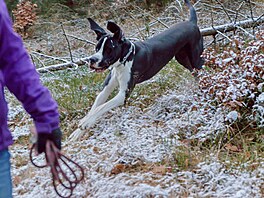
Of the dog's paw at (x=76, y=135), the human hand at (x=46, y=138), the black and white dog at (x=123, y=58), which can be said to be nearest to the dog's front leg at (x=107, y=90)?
the black and white dog at (x=123, y=58)

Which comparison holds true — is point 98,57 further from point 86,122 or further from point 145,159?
point 145,159

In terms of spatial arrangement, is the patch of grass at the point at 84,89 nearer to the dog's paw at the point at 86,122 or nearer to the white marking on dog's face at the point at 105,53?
the dog's paw at the point at 86,122

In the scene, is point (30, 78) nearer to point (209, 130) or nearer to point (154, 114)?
point (209, 130)

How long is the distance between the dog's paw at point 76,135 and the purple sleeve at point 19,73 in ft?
9.22

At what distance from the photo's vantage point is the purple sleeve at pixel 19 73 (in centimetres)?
194

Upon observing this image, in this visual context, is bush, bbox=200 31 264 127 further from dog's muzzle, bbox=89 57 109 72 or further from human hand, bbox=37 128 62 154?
human hand, bbox=37 128 62 154

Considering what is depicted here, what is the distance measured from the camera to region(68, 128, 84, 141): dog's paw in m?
4.78

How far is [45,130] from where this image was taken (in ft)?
6.67

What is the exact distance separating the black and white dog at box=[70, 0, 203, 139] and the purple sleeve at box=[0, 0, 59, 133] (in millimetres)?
2855

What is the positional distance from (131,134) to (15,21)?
6.97m

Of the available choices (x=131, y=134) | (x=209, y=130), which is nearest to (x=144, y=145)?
(x=131, y=134)

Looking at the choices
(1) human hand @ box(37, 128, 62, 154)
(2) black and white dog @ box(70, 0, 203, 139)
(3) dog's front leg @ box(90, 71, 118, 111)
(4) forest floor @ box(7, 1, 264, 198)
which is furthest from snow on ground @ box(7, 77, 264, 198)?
(1) human hand @ box(37, 128, 62, 154)

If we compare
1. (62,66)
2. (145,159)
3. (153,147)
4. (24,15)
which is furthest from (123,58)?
(24,15)

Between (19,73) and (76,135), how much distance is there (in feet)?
9.59
